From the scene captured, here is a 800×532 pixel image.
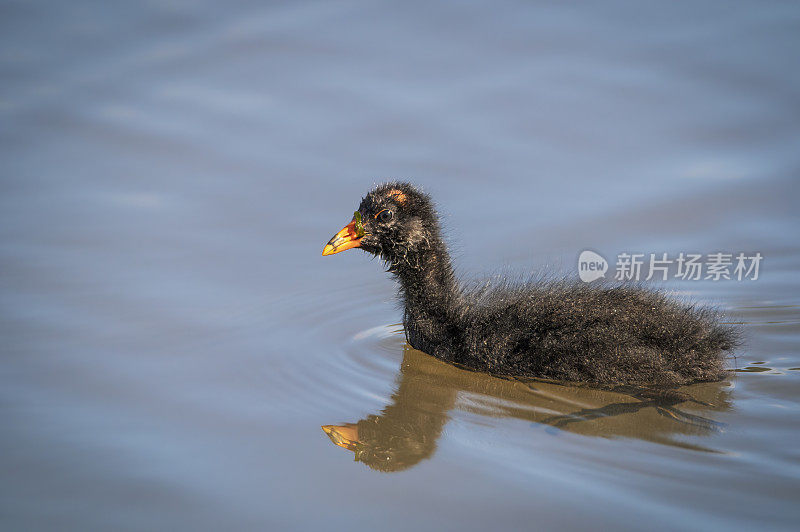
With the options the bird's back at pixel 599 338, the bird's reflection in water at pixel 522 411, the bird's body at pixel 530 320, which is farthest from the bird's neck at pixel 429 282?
the bird's reflection in water at pixel 522 411

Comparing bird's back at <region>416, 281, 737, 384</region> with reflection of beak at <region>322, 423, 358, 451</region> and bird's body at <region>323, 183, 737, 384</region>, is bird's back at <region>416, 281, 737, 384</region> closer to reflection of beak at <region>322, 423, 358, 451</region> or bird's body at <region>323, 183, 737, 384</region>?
bird's body at <region>323, 183, 737, 384</region>

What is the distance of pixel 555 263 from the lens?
23.1 ft

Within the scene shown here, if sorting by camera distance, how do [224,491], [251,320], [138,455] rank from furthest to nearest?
[251,320] < [138,455] < [224,491]

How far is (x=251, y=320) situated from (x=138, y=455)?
5.95 ft

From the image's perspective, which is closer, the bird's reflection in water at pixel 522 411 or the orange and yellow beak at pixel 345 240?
the bird's reflection in water at pixel 522 411

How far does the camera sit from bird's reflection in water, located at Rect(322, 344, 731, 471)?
4809mm

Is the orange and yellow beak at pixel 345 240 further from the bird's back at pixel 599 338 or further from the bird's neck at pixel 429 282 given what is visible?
the bird's back at pixel 599 338

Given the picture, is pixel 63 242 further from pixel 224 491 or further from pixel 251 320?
pixel 224 491

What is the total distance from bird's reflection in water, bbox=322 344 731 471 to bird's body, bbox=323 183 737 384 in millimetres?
93

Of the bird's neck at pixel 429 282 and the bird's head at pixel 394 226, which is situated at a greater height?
the bird's head at pixel 394 226

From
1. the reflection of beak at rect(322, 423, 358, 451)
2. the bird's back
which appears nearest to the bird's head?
the bird's back

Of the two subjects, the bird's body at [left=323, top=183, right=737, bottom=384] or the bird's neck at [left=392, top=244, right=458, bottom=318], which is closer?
the bird's body at [left=323, top=183, right=737, bottom=384]

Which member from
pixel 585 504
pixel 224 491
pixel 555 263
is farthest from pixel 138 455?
pixel 555 263

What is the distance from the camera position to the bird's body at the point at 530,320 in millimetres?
5273
